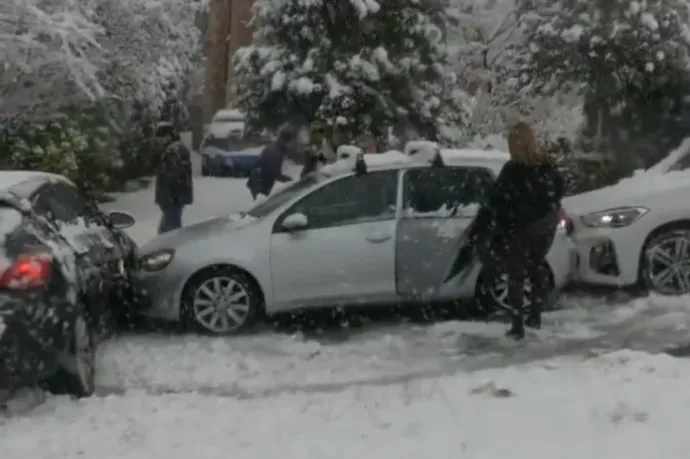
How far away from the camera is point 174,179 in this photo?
41.7 feet

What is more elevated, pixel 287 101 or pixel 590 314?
pixel 287 101

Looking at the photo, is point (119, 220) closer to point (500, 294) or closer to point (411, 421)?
point (500, 294)

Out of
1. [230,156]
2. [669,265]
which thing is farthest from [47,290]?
[230,156]

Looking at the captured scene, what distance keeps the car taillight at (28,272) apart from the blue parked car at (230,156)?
19636 millimetres

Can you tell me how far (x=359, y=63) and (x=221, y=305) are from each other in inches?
274

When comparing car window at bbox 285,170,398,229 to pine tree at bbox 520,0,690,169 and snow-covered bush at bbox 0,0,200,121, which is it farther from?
pine tree at bbox 520,0,690,169

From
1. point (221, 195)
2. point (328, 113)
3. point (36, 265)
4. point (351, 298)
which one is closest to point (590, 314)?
point (351, 298)

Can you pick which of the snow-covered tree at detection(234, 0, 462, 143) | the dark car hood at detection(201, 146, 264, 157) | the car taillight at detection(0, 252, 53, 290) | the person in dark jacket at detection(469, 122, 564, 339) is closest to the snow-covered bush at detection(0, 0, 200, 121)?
the snow-covered tree at detection(234, 0, 462, 143)

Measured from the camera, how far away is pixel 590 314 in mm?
9750

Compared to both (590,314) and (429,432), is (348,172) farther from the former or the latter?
(429,432)

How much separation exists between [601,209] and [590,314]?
3.38 feet

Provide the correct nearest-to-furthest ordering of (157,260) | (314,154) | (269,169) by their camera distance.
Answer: (157,260) → (314,154) → (269,169)

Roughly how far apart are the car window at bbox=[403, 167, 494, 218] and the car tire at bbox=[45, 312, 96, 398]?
3088mm

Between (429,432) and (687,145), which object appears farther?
(687,145)
